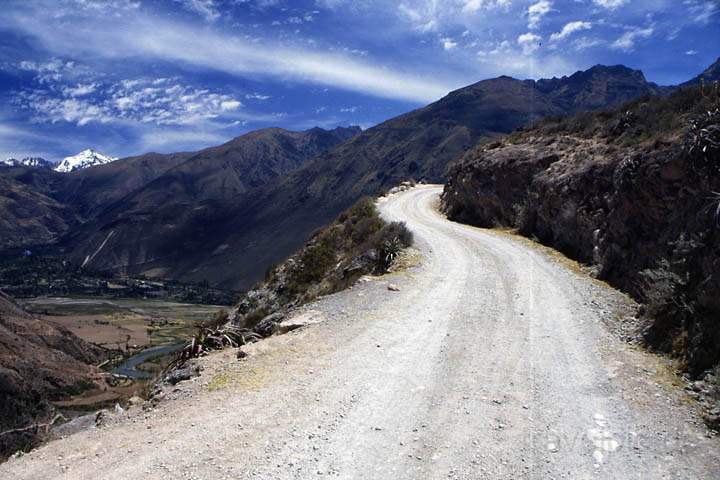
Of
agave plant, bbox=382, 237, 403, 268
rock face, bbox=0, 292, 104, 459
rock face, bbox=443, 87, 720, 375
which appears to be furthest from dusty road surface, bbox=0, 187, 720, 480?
rock face, bbox=0, 292, 104, 459

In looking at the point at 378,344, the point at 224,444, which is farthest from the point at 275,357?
the point at 224,444

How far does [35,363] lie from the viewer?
54.7 m

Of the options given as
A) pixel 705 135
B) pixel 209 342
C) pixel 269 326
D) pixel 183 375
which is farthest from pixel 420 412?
pixel 705 135

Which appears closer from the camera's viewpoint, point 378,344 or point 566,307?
point 378,344

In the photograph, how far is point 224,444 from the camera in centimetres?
631

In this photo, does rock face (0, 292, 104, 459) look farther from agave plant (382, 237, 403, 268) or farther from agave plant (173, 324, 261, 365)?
agave plant (382, 237, 403, 268)

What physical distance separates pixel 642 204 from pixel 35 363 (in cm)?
6253

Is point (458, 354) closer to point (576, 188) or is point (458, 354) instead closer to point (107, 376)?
point (576, 188)

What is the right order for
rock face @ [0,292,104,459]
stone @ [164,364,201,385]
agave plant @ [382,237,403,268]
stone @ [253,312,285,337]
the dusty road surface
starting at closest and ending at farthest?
the dusty road surface → stone @ [164,364,201,385] → stone @ [253,312,285,337] → agave plant @ [382,237,403,268] → rock face @ [0,292,104,459]

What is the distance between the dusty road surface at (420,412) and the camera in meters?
5.80

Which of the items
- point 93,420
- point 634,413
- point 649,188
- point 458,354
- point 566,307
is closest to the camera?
point 634,413

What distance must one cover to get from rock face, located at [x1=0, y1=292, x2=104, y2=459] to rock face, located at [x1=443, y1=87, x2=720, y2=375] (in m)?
27.8

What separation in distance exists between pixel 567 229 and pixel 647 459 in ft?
46.7

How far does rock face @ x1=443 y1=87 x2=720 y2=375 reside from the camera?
8867 millimetres
